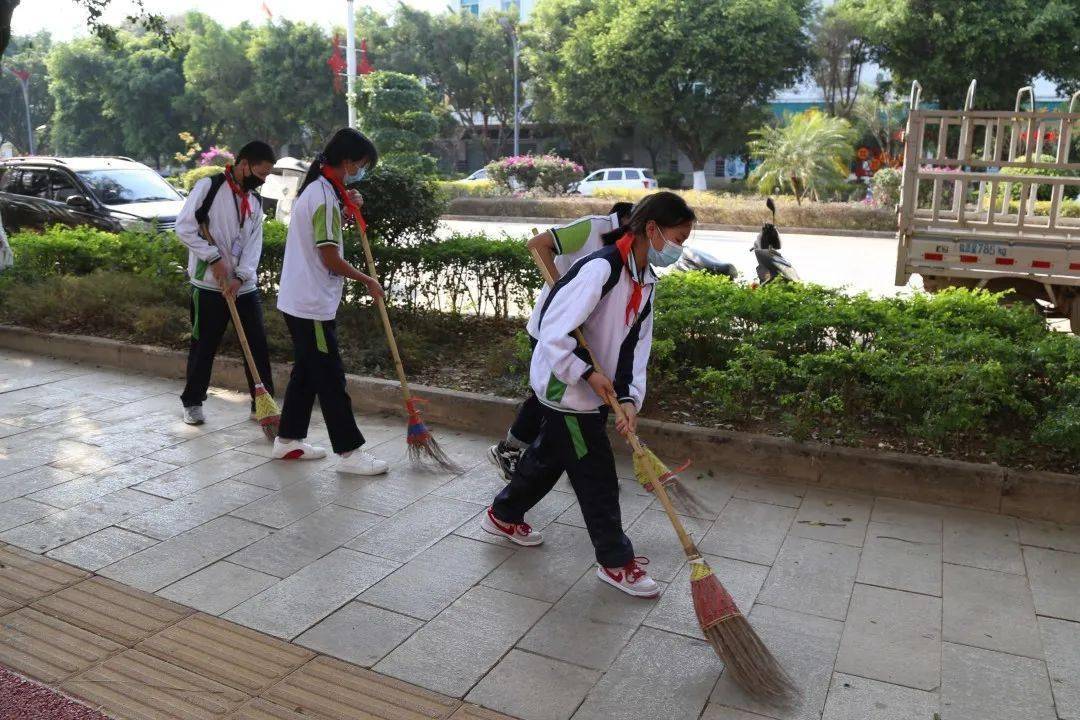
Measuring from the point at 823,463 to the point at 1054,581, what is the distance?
1.22m

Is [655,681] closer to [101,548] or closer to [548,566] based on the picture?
[548,566]

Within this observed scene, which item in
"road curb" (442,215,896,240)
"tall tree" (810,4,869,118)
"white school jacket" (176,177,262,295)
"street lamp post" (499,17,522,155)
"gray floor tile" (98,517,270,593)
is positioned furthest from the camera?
"street lamp post" (499,17,522,155)

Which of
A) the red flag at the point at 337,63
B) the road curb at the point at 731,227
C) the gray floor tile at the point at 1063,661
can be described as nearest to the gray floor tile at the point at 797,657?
the gray floor tile at the point at 1063,661

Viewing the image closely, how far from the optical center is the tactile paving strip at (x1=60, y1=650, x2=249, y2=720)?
2.84 meters

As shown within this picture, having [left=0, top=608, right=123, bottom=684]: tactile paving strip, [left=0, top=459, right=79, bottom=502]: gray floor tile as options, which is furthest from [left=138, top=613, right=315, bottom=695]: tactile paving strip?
[left=0, top=459, right=79, bottom=502]: gray floor tile

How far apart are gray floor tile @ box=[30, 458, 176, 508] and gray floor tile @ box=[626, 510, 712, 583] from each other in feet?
8.25

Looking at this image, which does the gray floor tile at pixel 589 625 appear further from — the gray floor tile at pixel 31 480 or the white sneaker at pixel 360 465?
the gray floor tile at pixel 31 480

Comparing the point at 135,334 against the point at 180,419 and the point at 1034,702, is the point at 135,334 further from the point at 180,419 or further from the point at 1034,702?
the point at 1034,702

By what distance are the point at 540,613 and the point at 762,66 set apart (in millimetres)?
29852

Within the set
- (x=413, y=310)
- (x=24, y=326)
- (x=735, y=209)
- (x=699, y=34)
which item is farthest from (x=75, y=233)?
(x=699, y=34)

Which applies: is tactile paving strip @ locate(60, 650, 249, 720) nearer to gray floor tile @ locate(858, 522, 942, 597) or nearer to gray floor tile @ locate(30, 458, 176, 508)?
gray floor tile @ locate(30, 458, 176, 508)

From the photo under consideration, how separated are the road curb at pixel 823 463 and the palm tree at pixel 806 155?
58.0ft

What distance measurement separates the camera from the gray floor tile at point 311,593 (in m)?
3.37

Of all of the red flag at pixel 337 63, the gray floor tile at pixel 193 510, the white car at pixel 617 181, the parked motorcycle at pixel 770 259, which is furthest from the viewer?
the red flag at pixel 337 63
